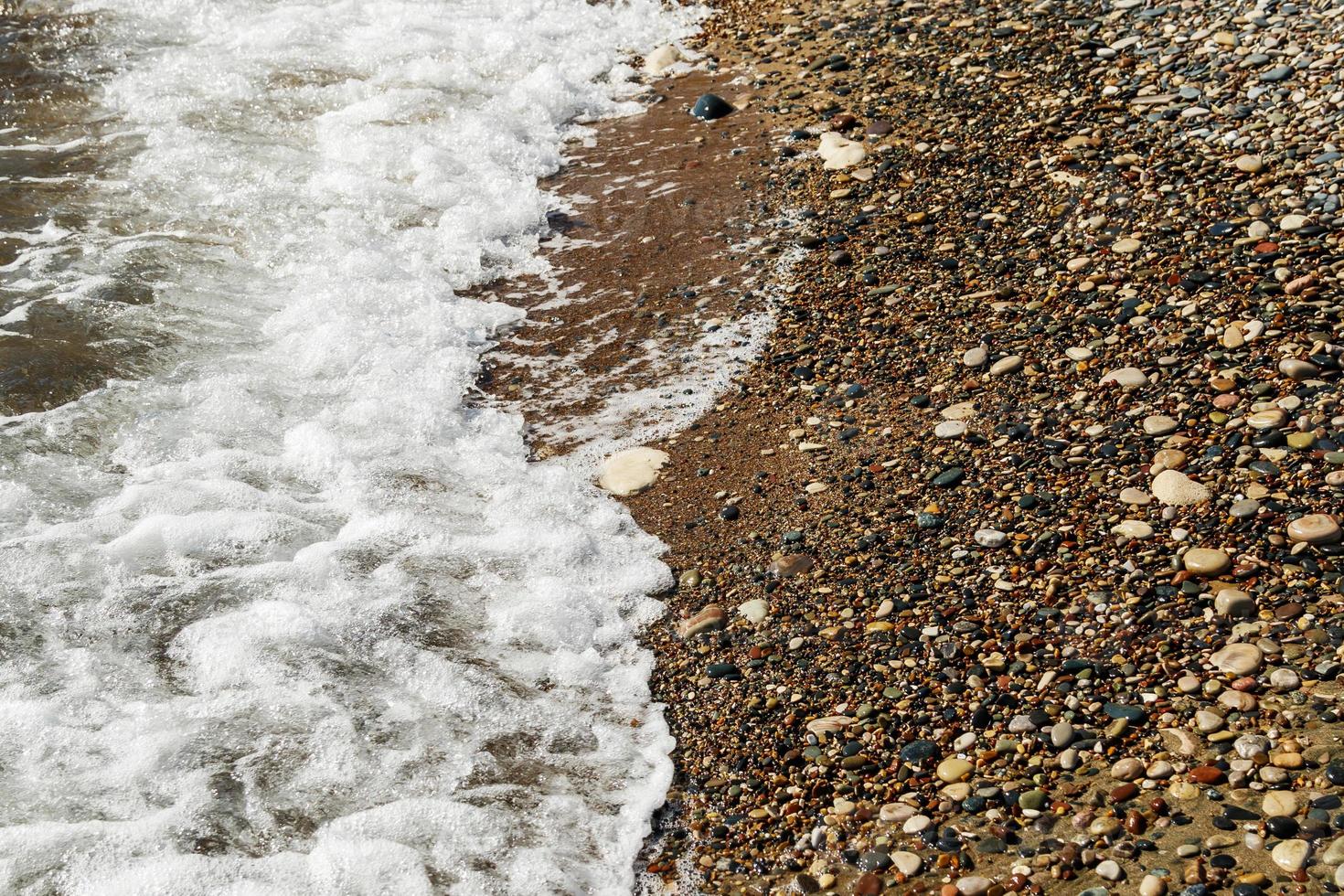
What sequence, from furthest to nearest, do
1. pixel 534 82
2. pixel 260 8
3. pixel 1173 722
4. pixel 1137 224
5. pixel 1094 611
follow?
pixel 260 8 → pixel 534 82 → pixel 1137 224 → pixel 1094 611 → pixel 1173 722

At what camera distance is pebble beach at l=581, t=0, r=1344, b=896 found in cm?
318

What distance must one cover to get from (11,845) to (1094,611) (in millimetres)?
3477

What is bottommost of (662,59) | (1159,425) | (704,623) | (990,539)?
(704,623)

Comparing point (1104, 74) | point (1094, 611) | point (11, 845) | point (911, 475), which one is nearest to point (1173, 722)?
point (1094, 611)

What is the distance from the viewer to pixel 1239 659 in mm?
3340

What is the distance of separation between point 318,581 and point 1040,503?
9.22 feet

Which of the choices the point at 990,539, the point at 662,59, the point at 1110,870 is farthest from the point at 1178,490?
the point at 662,59

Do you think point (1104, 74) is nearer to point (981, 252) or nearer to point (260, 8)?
point (981, 252)

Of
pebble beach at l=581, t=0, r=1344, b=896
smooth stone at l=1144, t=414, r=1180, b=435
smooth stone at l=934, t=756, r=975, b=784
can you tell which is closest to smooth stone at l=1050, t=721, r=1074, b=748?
pebble beach at l=581, t=0, r=1344, b=896

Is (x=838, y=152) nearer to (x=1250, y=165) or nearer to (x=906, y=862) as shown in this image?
(x=1250, y=165)

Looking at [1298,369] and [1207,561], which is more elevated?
[1298,369]

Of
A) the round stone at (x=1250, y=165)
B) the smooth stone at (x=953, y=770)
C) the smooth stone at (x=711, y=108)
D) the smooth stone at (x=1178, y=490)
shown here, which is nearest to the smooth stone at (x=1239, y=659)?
the smooth stone at (x=1178, y=490)

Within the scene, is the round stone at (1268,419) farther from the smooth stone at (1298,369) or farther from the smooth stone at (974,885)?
the smooth stone at (974,885)

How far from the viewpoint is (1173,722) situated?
3.27 meters
